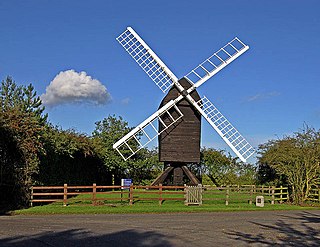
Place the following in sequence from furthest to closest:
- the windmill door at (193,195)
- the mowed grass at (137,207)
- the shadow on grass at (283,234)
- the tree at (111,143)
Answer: the tree at (111,143) < the windmill door at (193,195) < the mowed grass at (137,207) < the shadow on grass at (283,234)

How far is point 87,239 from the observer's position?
36.9 ft

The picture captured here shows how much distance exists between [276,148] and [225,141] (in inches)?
156

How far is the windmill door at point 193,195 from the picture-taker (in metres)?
23.9

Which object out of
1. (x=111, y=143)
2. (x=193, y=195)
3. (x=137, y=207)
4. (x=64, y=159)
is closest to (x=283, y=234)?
(x=137, y=207)

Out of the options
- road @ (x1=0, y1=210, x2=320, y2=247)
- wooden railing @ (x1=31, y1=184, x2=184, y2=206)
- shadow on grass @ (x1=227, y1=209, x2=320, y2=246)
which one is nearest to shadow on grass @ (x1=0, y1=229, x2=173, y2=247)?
road @ (x1=0, y1=210, x2=320, y2=247)

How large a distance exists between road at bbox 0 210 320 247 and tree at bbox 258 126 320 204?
10130mm

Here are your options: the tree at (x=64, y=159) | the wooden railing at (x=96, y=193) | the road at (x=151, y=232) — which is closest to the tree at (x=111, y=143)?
the tree at (x=64, y=159)

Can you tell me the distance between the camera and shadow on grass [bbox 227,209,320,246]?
11.9 metres

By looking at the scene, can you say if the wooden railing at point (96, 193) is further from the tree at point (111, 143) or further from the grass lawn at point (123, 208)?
the tree at point (111, 143)

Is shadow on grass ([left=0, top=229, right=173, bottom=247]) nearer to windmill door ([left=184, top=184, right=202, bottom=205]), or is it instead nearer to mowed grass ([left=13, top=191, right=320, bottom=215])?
mowed grass ([left=13, top=191, right=320, bottom=215])

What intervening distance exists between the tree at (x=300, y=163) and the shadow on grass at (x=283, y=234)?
1016 cm

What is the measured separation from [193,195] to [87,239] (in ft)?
43.3

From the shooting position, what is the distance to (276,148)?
30.7 meters

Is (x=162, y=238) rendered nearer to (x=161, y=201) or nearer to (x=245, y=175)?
(x=161, y=201)
